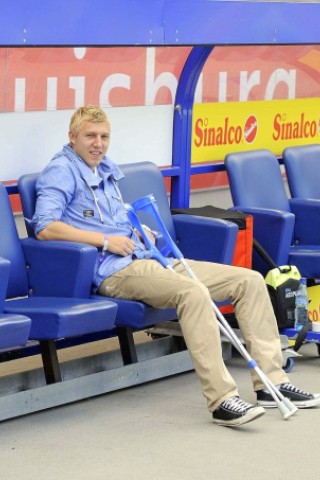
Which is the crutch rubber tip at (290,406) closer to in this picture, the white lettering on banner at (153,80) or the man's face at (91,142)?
the man's face at (91,142)

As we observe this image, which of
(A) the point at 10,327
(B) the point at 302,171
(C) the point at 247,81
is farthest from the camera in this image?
(C) the point at 247,81

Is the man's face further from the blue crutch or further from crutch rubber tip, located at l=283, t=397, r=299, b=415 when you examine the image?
crutch rubber tip, located at l=283, t=397, r=299, b=415

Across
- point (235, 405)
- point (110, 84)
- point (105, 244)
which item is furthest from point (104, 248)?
point (110, 84)

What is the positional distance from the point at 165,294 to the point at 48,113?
1.20 metres

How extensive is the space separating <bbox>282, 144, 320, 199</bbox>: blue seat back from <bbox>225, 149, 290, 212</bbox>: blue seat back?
0.53 feet

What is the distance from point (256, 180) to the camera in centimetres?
591

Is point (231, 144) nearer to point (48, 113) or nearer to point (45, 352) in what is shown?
point (48, 113)

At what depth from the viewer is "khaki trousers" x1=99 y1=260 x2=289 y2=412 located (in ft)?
13.9

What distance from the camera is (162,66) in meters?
9.37

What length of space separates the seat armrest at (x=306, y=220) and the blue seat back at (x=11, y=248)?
6.31ft

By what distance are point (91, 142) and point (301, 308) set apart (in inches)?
56.6

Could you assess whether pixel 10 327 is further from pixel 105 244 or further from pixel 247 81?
pixel 247 81

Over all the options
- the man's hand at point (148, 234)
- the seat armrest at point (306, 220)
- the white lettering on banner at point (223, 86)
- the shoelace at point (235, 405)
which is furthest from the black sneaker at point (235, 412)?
the white lettering on banner at point (223, 86)

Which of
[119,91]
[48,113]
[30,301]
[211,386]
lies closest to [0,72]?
[119,91]
